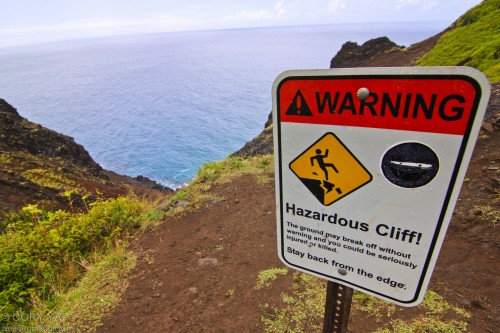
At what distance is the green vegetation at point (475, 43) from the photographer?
13.6 meters

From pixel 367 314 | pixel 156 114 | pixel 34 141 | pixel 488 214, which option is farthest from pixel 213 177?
pixel 156 114

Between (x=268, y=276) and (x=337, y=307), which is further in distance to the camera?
(x=268, y=276)

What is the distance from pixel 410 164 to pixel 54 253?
225 inches

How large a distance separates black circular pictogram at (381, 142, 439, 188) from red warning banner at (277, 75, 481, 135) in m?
0.07

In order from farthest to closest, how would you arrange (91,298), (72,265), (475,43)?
(475,43)
(72,265)
(91,298)

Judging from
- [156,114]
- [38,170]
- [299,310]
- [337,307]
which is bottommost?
[156,114]

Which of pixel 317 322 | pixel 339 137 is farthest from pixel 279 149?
pixel 317 322

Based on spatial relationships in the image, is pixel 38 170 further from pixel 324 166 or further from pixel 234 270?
pixel 324 166

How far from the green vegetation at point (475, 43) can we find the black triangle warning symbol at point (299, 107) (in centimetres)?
1515

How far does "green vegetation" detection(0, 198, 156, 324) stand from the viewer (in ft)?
13.6

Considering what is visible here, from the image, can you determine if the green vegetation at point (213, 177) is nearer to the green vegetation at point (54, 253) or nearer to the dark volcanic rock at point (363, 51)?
the green vegetation at point (54, 253)

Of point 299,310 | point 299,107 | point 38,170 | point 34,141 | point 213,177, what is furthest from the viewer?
point 34,141

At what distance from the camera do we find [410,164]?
1043 millimetres

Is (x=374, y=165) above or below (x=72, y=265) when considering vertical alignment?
above
